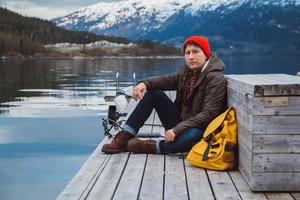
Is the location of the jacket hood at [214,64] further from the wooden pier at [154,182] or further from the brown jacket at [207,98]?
the wooden pier at [154,182]

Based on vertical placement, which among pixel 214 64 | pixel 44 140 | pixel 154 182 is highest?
pixel 214 64

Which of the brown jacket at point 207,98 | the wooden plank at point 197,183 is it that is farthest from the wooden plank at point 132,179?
the brown jacket at point 207,98

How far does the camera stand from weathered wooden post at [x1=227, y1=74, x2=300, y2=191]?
5.79 metres

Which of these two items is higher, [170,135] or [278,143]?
[278,143]

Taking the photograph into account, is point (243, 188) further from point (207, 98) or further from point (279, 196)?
point (207, 98)

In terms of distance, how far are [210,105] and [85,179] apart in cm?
186

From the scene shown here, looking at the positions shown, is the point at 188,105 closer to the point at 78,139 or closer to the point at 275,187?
the point at 275,187

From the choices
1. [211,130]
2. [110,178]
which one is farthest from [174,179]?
[211,130]

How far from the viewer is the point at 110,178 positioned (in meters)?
6.54

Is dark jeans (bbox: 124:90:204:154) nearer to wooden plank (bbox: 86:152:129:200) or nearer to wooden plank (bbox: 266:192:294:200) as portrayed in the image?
wooden plank (bbox: 86:152:129:200)

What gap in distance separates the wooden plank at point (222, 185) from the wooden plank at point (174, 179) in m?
0.31

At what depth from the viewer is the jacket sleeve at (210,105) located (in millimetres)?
7332

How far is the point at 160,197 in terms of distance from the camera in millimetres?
5746

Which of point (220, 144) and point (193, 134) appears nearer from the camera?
point (220, 144)
